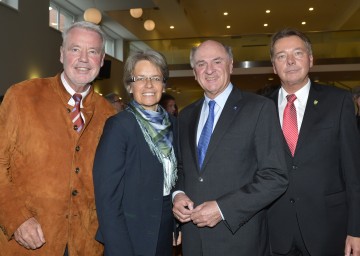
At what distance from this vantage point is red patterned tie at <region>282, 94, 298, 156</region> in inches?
87.5

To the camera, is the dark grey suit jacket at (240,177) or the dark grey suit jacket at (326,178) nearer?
the dark grey suit jacket at (240,177)

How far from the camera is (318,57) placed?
14.6 meters

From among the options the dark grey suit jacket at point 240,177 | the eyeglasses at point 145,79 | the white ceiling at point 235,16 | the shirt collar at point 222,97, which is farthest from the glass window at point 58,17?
the dark grey suit jacket at point 240,177

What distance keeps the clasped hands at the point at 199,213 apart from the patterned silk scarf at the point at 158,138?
0.16m

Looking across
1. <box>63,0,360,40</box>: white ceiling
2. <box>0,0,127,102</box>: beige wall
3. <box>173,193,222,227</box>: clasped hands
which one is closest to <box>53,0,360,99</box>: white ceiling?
<box>63,0,360,40</box>: white ceiling

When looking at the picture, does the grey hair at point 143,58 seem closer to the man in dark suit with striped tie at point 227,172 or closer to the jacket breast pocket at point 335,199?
the man in dark suit with striped tie at point 227,172

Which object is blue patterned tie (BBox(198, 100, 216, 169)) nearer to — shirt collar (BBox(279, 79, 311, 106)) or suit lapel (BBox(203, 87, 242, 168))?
suit lapel (BBox(203, 87, 242, 168))

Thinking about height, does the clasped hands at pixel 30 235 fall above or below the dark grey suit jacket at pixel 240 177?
below

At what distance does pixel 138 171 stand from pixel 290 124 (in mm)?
971

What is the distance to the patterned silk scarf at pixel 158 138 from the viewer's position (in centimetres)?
211

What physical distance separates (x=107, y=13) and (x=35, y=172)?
12379mm

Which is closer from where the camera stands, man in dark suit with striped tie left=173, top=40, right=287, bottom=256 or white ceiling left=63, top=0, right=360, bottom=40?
man in dark suit with striped tie left=173, top=40, right=287, bottom=256

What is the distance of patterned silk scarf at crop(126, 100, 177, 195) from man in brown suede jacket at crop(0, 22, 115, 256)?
1.09ft

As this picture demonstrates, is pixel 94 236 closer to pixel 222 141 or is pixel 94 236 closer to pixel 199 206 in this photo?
pixel 199 206
